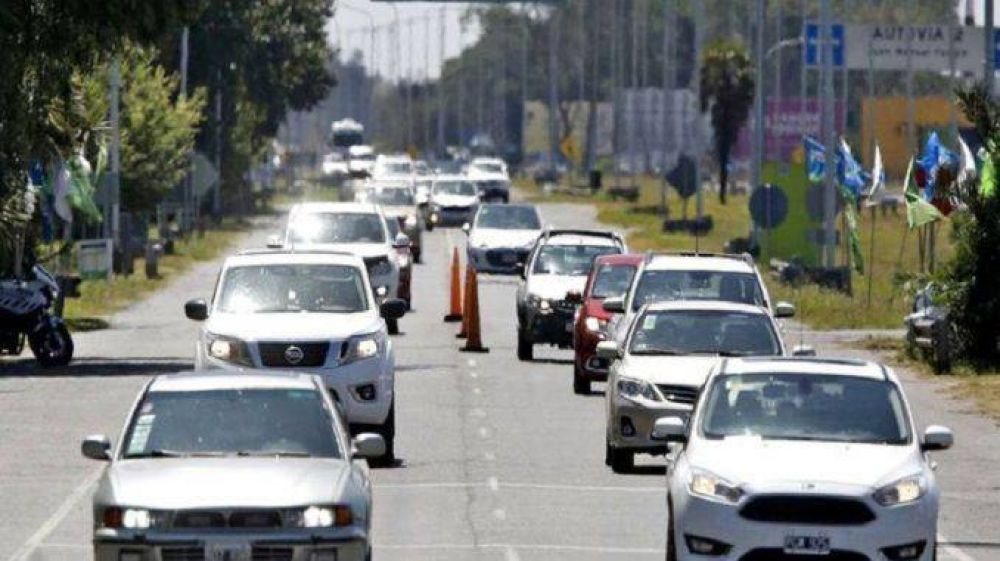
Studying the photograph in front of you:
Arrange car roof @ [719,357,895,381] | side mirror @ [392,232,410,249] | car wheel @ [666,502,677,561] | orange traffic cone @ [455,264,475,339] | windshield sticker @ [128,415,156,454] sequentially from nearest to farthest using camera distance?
windshield sticker @ [128,415,156,454] → car wheel @ [666,502,677,561] → car roof @ [719,357,895,381] → orange traffic cone @ [455,264,475,339] → side mirror @ [392,232,410,249]

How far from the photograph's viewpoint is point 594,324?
111 ft

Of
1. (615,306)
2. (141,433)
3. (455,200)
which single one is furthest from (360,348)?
(455,200)

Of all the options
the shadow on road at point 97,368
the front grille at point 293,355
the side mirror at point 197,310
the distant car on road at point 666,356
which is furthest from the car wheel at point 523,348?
the front grille at point 293,355

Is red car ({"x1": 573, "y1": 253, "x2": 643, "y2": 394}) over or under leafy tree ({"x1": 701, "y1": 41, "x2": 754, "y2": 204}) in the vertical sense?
under

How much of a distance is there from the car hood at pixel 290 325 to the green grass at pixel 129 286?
22318 millimetres

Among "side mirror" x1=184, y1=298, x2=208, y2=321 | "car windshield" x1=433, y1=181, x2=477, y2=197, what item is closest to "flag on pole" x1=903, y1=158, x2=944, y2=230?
"side mirror" x1=184, y1=298, x2=208, y2=321

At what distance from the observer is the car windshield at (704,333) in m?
25.7

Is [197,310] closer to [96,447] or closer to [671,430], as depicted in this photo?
[671,430]

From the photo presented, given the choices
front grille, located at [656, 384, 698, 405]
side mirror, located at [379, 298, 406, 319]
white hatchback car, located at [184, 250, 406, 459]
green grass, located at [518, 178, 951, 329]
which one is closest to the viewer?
front grille, located at [656, 384, 698, 405]

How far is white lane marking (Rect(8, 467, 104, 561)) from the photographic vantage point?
20062 mm

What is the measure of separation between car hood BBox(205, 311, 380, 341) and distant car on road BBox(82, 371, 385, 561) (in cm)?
808

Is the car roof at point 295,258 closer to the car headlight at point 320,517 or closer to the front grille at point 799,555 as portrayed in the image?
the front grille at point 799,555

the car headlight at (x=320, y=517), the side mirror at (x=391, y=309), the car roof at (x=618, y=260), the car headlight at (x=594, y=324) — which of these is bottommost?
the car headlight at (x=594, y=324)

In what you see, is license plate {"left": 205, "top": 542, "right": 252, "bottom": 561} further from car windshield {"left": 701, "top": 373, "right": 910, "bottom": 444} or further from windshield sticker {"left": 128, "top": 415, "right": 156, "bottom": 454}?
car windshield {"left": 701, "top": 373, "right": 910, "bottom": 444}
